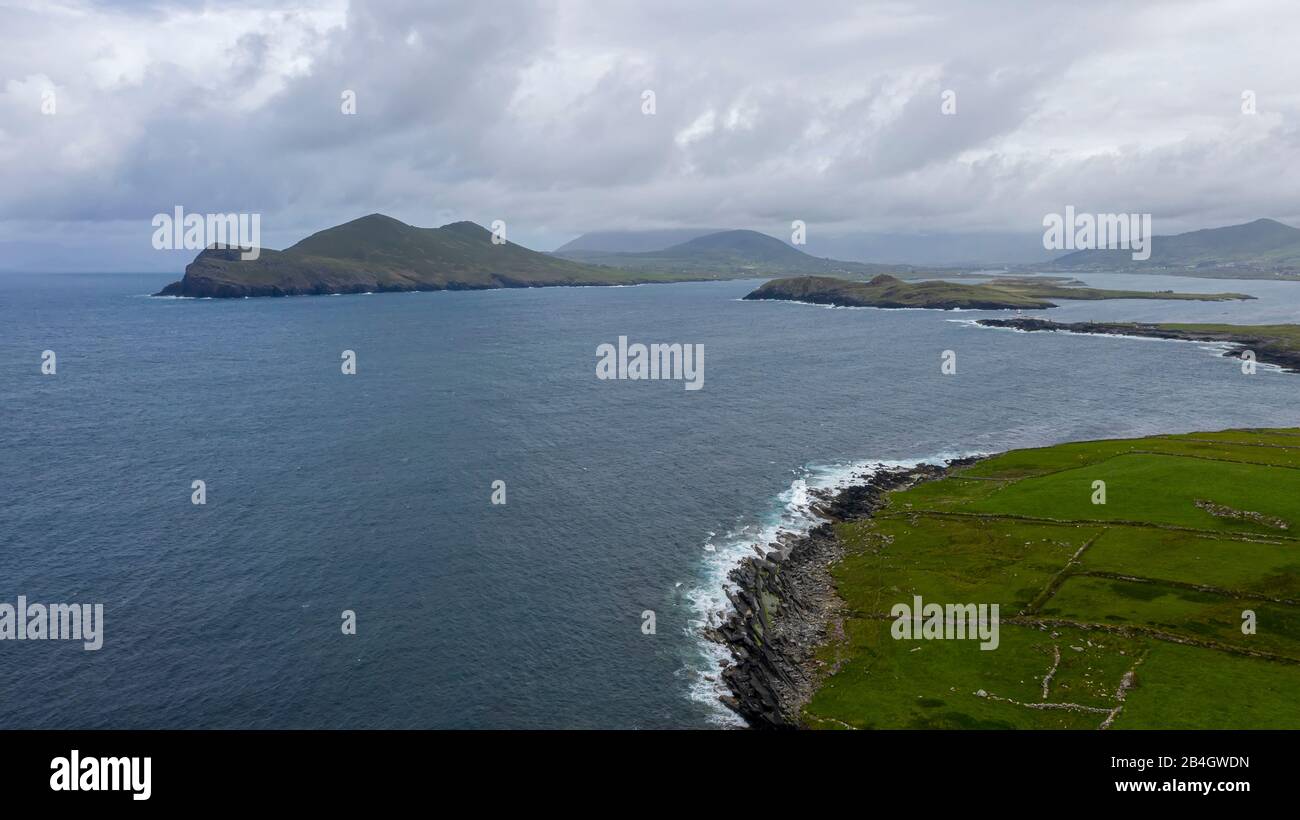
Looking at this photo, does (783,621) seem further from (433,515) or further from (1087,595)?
(433,515)

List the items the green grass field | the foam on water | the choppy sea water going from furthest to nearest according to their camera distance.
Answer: the foam on water → the choppy sea water → the green grass field

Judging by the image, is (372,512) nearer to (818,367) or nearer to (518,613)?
(518,613)

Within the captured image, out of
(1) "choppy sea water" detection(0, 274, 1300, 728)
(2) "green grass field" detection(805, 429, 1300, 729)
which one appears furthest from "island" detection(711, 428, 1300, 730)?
(1) "choppy sea water" detection(0, 274, 1300, 728)

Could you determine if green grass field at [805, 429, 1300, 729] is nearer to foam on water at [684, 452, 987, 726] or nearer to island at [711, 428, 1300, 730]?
island at [711, 428, 1300, 730]

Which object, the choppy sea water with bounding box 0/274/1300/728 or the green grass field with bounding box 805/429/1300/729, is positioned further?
the choppy sea water with bounding box 0/274/1300/728

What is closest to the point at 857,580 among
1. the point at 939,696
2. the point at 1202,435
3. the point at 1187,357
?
the point at 939,696

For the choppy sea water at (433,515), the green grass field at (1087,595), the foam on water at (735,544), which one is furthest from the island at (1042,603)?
the choppy sea water at (433,515)
